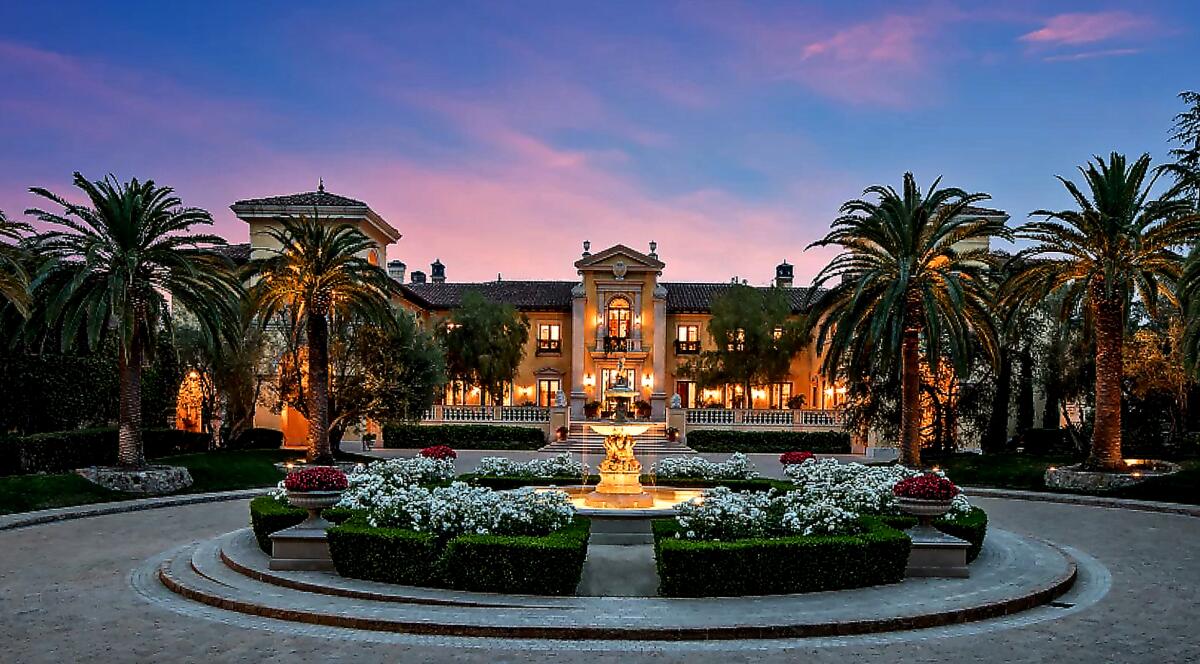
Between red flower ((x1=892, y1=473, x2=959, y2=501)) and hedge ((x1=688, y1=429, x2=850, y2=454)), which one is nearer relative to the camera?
red flower ((x1=892, y1=473, x2=959, y2=501))

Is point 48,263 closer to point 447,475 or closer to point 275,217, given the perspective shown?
point 447,475

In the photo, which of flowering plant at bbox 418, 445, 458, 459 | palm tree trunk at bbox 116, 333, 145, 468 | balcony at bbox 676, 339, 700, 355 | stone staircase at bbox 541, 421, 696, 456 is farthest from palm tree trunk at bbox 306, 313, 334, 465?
balcony at bbox 676, 339, 700, 355

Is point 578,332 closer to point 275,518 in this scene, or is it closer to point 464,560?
point 275,518

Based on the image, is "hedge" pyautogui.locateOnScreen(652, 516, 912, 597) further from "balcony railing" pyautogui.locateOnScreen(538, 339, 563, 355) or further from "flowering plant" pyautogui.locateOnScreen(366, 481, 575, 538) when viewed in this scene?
"balcony railing" pyautogui.locateOnScreen(538, 339, 563, 355)

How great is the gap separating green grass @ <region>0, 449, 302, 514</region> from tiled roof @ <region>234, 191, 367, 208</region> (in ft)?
51.5

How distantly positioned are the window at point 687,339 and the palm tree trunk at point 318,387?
98.1ft

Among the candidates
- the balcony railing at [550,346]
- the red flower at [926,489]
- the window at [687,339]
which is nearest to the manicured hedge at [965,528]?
the red flower at [926,489]

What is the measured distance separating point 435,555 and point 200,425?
1426 inches

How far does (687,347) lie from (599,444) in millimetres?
14861

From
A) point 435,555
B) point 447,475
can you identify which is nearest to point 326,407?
point 447,475

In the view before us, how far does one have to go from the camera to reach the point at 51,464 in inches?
1037

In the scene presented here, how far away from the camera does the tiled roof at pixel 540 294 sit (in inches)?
2263

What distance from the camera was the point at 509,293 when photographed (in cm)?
6006

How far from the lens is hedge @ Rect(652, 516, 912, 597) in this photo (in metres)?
12.1
